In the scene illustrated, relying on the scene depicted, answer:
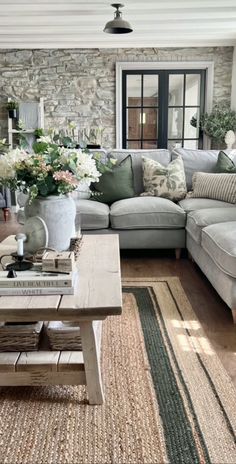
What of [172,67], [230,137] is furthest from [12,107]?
[230,137]

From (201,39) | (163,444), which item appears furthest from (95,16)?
(163,444)

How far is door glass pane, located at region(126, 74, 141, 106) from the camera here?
690cm

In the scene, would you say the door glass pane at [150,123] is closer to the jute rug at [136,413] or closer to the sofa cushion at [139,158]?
the sofa cushion at [139,158]

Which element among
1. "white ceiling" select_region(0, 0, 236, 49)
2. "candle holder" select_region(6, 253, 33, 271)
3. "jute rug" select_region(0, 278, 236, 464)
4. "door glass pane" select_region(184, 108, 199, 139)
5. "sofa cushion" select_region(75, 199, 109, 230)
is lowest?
"jute rug" select_region(0, 278, 236, 464)

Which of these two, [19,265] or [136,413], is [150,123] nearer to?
[19,265]

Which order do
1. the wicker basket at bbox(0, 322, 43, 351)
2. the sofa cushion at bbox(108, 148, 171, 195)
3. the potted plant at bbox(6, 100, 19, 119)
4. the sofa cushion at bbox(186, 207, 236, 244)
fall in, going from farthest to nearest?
the potted plant at bbox(6, 100, 19, 119), the sofa cushion at bbox(108, 148, 171, 195), the sofa cushion at bbox(186, 207, 236, 244), the wicker basket at bbox(0, 322, 43, 351)

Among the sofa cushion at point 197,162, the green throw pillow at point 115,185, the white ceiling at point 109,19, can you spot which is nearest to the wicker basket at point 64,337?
the green throw pillow at point 115,185

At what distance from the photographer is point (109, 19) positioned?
16.6ft

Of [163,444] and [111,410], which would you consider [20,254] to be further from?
[163,444]

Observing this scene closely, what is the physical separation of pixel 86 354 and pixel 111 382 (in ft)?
0.98

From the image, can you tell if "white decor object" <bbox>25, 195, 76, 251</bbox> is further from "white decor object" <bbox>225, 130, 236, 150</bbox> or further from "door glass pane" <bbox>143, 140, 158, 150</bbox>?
"door glass pane" <bbox>143, 140, 158, 150</bbox>

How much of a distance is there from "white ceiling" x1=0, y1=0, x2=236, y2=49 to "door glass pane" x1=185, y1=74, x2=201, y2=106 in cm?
54

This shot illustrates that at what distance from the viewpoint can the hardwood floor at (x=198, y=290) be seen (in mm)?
2064

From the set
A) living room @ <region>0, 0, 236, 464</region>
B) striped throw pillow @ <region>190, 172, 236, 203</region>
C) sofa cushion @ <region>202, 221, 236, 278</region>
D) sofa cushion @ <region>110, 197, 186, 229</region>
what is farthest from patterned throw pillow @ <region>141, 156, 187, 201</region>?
sofa cushion @ <region>202, 221, 236, 278</region>
